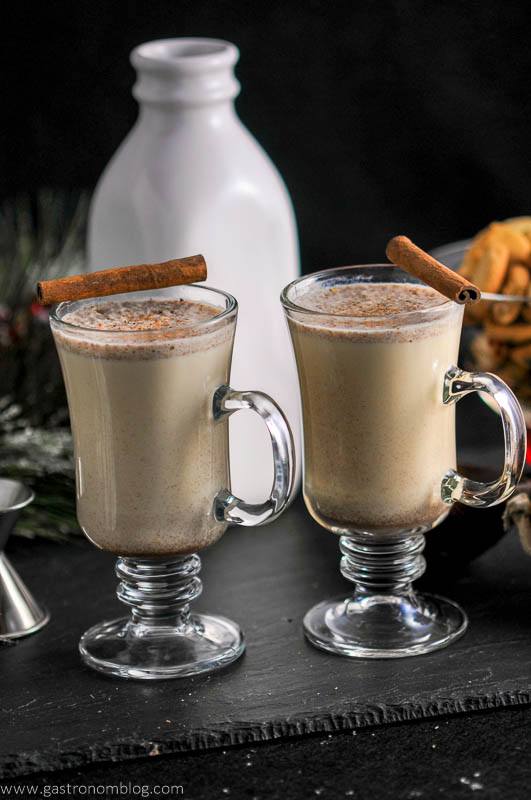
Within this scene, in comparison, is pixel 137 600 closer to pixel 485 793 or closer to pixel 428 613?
pixel 428 613

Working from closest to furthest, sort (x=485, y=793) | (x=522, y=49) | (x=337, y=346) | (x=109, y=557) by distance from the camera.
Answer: (x=485, y=793) → (x=337, y=346) → (x=109, y=557) → (x=522, y=49)

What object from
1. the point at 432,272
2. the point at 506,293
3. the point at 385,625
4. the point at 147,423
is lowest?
the point at 385,625

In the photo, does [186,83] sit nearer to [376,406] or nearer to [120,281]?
[120,281]

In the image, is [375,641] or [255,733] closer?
[255,733]

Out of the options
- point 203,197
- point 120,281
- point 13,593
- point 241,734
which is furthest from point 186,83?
point 241,734

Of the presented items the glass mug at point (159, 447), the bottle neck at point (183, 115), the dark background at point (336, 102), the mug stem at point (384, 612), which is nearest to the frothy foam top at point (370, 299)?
the glass mug at point (159, 447)

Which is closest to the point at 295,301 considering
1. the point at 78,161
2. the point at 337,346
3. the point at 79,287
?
the point at 337,346

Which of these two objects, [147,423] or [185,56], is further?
[185,56]
